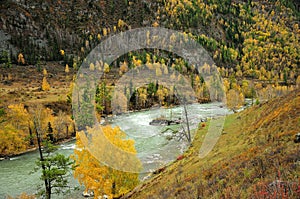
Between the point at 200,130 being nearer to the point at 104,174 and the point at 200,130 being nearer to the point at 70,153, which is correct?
the point at 70,153

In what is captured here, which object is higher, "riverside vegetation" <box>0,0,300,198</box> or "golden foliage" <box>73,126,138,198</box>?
"riverside vegetation" <box>0,0,300,198</box>

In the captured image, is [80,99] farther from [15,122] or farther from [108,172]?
[108,172]

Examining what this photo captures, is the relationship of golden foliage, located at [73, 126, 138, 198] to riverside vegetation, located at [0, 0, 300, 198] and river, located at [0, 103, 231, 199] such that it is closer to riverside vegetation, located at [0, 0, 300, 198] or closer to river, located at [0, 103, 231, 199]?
riverside vegetation, located at [0, 0, 300, 198]

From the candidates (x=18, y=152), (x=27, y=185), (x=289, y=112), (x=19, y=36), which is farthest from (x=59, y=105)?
(x=19, y=36)

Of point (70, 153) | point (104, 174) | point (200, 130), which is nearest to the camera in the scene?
point (104, 174)

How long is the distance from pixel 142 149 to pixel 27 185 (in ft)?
63.5

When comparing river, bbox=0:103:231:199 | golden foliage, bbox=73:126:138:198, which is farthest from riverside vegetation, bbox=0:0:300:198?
river, bbox=0:103:231:199

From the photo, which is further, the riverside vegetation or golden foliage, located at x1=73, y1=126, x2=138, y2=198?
golden foliage, located at x1=73, y1=126, x2=138, y2=198

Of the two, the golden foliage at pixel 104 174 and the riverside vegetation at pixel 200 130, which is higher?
the riverside vegetation at pixel 200 130

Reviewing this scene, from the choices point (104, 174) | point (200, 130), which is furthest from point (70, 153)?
point (200, 130)

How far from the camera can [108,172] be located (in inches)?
976

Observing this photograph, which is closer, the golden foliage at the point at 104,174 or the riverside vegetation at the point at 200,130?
the riverside vegetation at the point at 200,130

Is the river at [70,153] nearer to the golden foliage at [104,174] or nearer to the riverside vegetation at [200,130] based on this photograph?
the riverside vegetation at [200,130]

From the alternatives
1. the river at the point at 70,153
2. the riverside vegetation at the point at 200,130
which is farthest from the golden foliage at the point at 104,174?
the river at the point at 70,153
